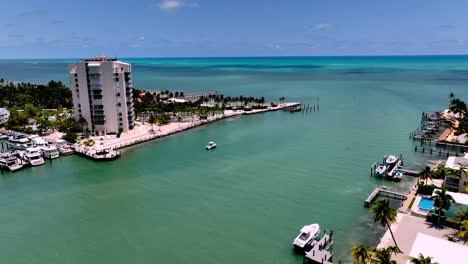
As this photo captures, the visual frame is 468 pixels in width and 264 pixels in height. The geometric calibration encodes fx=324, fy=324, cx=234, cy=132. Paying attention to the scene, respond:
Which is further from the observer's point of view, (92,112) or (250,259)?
(92,112)

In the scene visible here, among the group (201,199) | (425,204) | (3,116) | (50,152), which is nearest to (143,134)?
(50,152)

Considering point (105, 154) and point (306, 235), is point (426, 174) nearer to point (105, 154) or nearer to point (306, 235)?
point (306, 235)

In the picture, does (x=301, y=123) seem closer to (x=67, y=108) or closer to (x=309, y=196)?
(x=309, y=196)

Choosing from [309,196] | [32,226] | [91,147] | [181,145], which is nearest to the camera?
[32,226]

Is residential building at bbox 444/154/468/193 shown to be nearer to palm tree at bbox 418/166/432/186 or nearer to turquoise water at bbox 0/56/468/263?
palm tree at bbox 418/166/432/186

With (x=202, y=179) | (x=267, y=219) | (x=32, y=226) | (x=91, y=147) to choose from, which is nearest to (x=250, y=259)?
(x=267, y=219)

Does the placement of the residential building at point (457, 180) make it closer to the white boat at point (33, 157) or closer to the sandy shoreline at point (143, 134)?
the sandy shoreline at point (143, 134)
